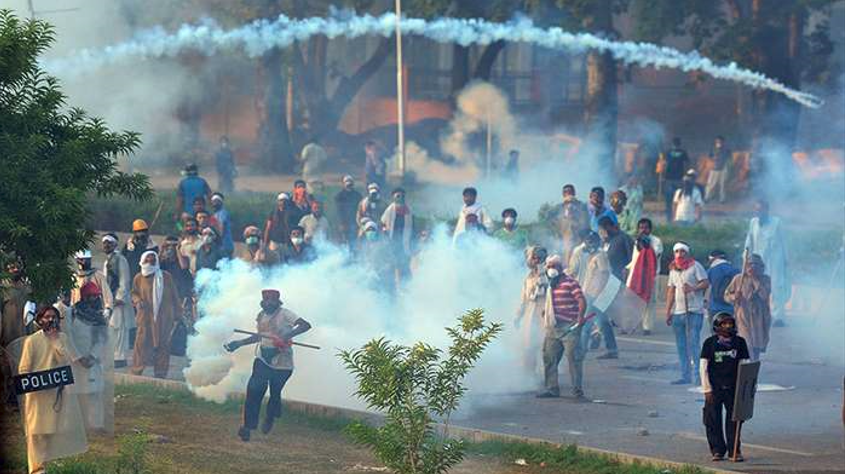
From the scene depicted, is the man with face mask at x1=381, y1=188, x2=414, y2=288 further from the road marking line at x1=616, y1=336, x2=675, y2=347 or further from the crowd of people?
the road marking line at x1=616, y1=336, x2=675, y2=347

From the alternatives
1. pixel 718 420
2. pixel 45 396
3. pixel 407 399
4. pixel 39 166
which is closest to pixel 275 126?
pixel 718 420

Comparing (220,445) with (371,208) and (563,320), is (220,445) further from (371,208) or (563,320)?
(371,208)

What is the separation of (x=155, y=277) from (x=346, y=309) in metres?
1.98

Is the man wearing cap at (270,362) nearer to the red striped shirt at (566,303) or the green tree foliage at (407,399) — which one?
the red striped shirt at (566,303)

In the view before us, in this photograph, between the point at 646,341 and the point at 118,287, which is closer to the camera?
the point at 118,287

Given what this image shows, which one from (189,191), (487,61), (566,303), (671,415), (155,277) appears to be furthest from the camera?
(487,61)

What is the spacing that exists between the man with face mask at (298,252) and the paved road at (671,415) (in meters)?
3.19

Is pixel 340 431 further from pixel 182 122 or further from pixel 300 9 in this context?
pixel 182 122

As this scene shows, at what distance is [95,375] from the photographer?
15.3m

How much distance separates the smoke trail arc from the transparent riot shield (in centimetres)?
2006

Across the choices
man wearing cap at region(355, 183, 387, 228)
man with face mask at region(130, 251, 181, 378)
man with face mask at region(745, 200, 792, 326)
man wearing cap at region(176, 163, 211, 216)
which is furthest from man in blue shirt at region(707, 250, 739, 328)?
man wearing cap at region(176, 163, 211, 216)

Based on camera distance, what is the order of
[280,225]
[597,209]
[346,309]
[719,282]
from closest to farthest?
[719,282] < [346,309] < [597,209] < [280,225]

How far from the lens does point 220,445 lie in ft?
50.4

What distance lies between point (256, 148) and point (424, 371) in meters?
34.6
